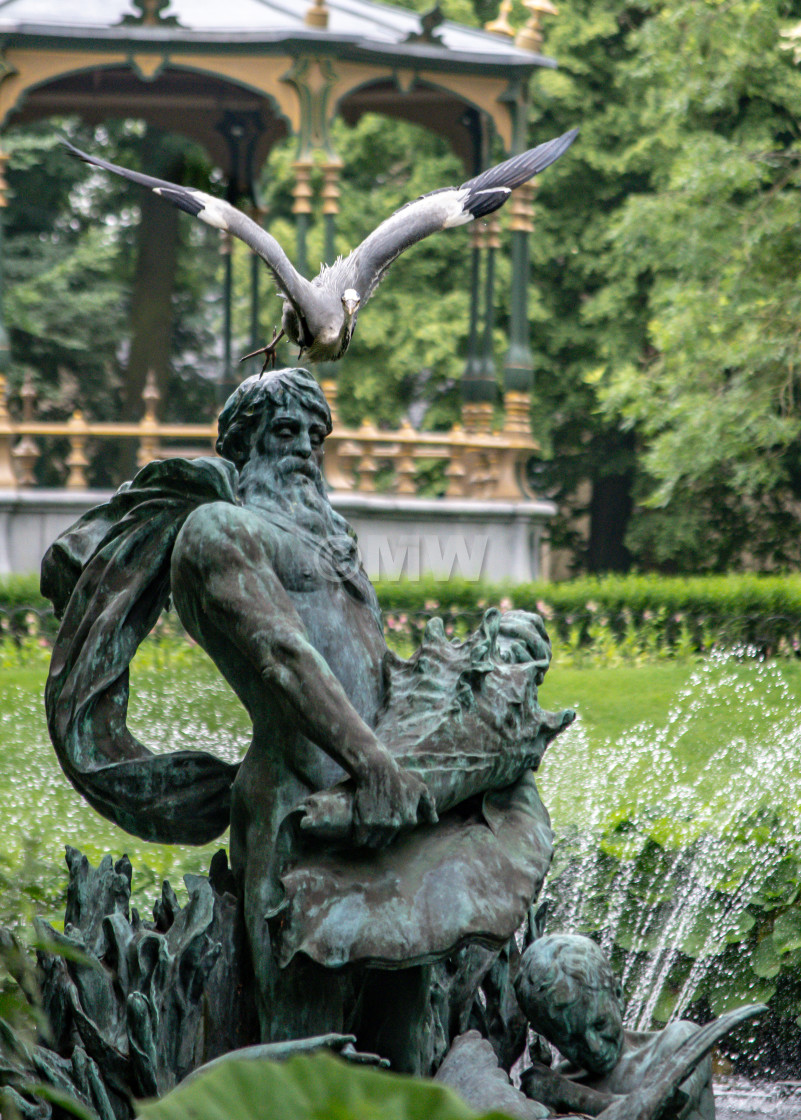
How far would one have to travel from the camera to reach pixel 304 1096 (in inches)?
50.4

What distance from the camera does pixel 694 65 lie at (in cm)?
1521

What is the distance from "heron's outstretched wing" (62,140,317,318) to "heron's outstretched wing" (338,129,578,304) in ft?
0.40

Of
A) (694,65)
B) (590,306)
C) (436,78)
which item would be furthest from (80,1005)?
(590,306)

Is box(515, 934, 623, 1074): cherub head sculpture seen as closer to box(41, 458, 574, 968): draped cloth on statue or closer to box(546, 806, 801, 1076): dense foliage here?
box(41, 458, 574, 968): draped cloth on statue

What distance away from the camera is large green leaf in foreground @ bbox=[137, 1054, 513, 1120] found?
1269mm

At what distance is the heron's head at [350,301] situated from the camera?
3.61 metres

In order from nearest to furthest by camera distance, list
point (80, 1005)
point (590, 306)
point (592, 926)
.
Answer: point (80, 1005)
point (592, 926)
point (590, 306)

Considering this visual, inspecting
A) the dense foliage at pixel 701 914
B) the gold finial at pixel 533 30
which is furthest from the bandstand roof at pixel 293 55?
the dense foliage at pixel 701 914

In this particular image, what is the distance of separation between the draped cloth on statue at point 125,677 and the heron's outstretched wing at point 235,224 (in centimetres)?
62

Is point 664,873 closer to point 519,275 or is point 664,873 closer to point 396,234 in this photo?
point 396,234

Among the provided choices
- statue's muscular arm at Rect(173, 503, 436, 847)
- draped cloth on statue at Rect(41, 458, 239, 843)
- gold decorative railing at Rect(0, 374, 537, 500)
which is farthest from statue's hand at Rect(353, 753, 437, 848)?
gold decorative railing at Rect(0, 374, 537, 500)

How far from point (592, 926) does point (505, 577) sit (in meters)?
7.34

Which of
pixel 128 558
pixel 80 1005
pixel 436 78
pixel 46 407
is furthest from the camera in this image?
pixel 46 407

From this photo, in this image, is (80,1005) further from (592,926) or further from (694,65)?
(694,65)
